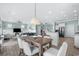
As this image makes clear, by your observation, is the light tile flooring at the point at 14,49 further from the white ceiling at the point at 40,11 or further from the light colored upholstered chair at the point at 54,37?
the white ceiling at the point at 40,11

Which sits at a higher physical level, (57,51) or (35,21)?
(35,21)

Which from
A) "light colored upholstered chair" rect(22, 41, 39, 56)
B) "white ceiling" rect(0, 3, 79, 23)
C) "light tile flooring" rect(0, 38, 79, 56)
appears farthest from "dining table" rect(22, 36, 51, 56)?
"white ceiling" rect(0, 3, 79, 23)

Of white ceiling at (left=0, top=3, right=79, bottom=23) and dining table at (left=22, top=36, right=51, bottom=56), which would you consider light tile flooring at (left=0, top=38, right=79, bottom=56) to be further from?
white ceiling at (left=0, top=3, right=79, bottom=23)

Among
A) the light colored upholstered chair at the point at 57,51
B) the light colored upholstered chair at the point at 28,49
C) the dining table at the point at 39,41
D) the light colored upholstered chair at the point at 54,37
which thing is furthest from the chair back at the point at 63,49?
the light colored upholstered chair at the point at 28,49

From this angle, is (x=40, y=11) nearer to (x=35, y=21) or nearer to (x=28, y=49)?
(x=35, y=21)

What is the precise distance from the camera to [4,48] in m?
2.35

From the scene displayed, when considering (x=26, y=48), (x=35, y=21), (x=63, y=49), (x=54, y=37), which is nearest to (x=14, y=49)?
(x=26, y=48)

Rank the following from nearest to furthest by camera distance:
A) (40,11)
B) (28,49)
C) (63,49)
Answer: (63,49), (40,11), (28,49)

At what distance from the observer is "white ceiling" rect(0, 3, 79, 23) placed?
2.31 m

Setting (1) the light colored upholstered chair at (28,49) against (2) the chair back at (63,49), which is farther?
(1) the light colored upholstered chair at (28,49)

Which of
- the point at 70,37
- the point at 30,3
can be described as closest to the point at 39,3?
the point at 30,3

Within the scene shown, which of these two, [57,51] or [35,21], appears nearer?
[35,21]

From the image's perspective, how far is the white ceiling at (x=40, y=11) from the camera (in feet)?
7.58

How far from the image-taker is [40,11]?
2344mm
